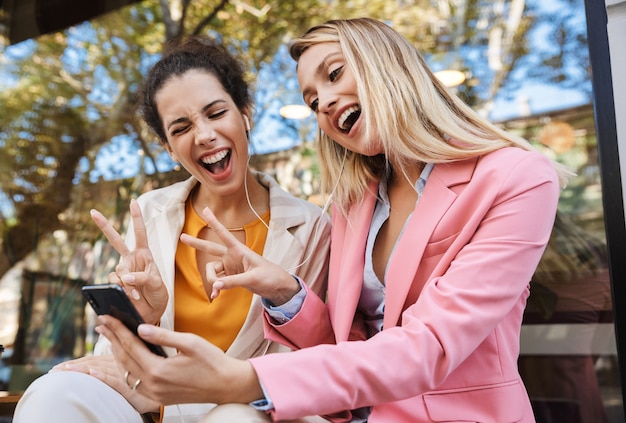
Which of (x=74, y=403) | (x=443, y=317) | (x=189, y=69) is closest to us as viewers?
(x=443, y=317)

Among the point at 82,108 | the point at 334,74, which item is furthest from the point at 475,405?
the point at 82,108

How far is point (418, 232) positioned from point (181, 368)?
643 millimetres

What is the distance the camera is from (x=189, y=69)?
75.2 inches

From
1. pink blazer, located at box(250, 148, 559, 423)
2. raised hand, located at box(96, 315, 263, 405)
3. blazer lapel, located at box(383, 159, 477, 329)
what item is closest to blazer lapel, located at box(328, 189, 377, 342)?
pink blazer, located at box(250, 148, 559, 423)

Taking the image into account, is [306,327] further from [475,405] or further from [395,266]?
[475,405]

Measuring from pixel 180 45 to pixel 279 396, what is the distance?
1382 mm

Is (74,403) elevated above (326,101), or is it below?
below

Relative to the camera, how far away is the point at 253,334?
172 cm

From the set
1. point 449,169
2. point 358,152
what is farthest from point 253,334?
point 449,169

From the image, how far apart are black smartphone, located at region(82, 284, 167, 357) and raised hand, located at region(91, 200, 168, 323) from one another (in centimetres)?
36

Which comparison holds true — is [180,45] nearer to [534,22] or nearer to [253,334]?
[253,334]

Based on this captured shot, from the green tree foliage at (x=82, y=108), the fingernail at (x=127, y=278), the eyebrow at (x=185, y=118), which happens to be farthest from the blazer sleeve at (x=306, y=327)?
the green tree foliage at (x=82, y=108)

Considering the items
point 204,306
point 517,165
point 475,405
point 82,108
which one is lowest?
point 475,405

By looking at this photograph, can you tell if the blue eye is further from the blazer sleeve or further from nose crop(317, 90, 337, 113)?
the blazer sleeve
